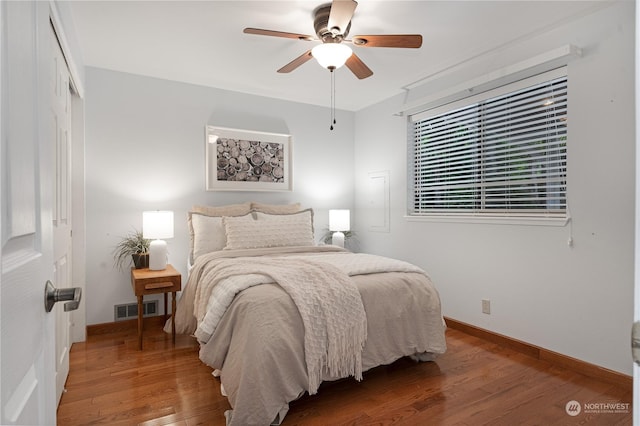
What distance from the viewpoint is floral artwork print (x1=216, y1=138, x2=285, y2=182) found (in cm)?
403

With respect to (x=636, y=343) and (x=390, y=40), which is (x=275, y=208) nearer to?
(x=390, y=40)

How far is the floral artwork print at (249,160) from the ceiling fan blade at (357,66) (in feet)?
5.82

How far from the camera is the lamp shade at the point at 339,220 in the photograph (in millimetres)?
4371

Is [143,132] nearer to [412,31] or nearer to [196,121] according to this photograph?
[196,121]

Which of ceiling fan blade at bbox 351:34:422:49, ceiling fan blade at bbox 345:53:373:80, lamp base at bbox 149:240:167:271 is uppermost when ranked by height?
ceiling fan blade at bbox 351:34:422:49

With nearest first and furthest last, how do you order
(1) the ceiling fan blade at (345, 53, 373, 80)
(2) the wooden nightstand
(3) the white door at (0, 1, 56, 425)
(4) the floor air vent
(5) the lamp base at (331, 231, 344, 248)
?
(3) the white door at (0, 1, 56, 425), (1) the ceiling fan blade at (345, 53, 373, 80), (2) the wooden nightstand, (4) the floor air vent, (5) the lamp base at (331, 231, 344, 248)

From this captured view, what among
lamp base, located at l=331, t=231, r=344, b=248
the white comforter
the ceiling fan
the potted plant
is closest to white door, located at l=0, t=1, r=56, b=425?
the white comforter

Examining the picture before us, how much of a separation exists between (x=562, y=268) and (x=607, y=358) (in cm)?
64

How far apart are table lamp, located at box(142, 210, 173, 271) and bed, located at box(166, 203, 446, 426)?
37 cm

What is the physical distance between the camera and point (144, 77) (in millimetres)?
3648

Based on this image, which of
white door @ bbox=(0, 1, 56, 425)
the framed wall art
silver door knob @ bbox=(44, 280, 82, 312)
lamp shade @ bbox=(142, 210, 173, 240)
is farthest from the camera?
the framed wall art

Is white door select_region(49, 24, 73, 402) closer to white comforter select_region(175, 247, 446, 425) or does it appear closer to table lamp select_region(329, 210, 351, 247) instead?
white comforter select_region(175, 247, 446, 425)

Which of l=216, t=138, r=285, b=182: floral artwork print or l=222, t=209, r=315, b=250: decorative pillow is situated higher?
l=216, t=138, r=285, b=182: floral artwork print

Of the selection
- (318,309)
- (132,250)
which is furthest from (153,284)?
(318,309)
